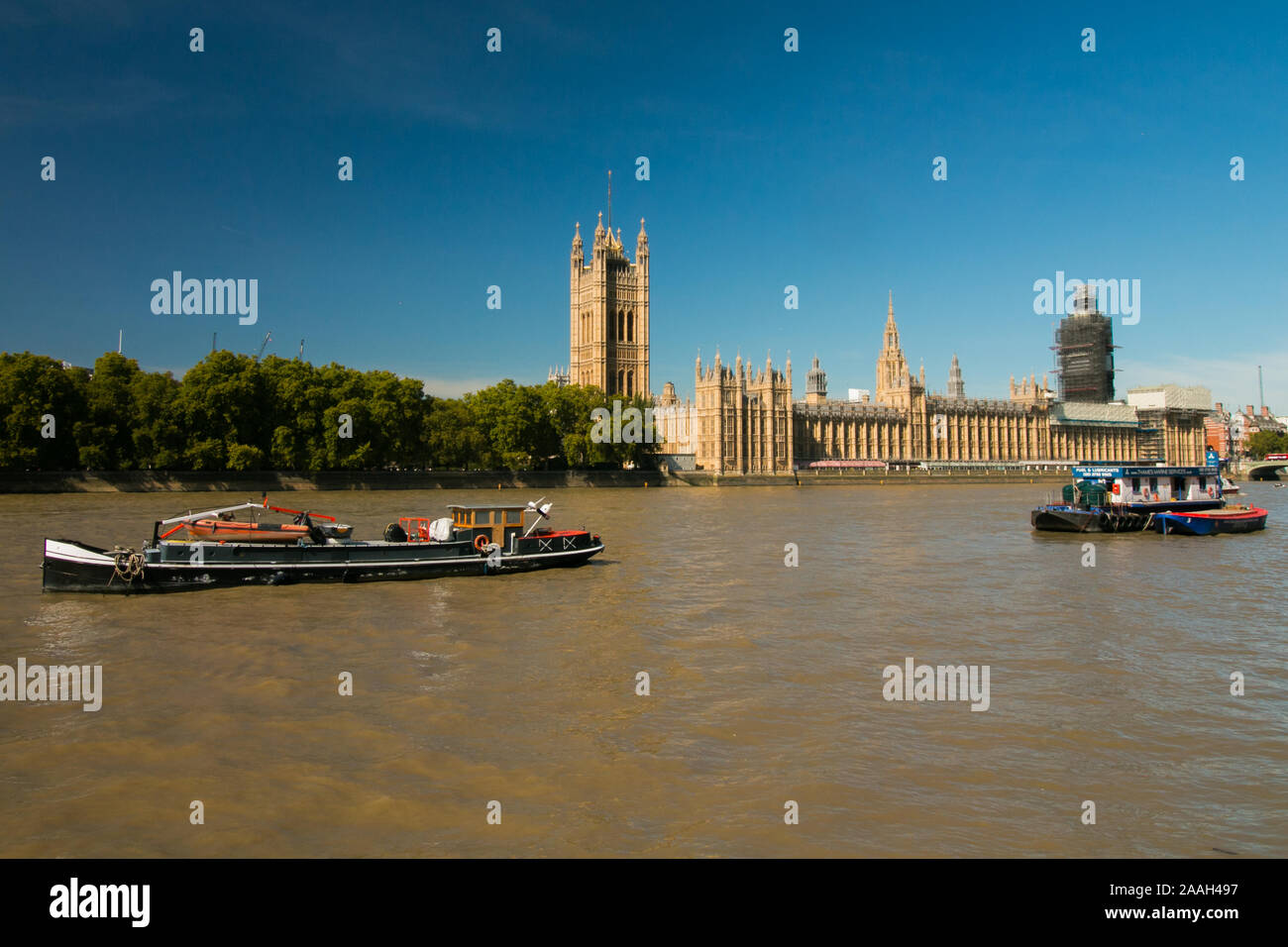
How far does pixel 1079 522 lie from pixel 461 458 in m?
50.6

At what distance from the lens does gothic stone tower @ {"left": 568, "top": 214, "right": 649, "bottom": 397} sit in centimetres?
12275

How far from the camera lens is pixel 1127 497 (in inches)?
1542

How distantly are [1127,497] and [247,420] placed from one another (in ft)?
179

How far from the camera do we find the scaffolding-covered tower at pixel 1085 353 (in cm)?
14600

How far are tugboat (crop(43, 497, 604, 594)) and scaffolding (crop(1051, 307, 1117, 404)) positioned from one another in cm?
14608

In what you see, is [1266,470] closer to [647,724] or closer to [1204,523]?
[1204,523]

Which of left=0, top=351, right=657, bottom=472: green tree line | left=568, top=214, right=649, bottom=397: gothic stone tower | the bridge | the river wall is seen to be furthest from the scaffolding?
left=0, top=351, right=657, bottom=472: green tree line

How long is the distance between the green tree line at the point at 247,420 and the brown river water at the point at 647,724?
41.0 m

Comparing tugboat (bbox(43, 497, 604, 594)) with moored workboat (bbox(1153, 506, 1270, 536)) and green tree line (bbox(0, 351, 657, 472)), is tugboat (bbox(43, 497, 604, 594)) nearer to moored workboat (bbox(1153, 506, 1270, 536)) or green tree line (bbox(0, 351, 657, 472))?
moored workboat (bbox(1153, 506, 1270, 536))

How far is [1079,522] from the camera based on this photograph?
1421 inches

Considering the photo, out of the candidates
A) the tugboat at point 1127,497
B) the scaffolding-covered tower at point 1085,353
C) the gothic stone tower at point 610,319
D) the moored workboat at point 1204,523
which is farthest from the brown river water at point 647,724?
the scaffolding-covered tower at point 1085,353
